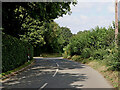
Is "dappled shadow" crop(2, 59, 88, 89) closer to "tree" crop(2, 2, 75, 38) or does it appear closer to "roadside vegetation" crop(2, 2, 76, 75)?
"roadside vegetation" crop(2, 2, 76, 75)

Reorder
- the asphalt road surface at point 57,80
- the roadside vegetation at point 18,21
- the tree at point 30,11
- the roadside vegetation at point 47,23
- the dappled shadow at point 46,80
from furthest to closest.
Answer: the tree at point 30,11
the roadside vegetation at point 18,21
the roadside vegetation at point 47,23
the dappled shadow at point 46,80
the asphalt road surface at point 57,80

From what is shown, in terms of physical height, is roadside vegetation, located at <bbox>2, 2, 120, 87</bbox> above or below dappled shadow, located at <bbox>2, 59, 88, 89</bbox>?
above

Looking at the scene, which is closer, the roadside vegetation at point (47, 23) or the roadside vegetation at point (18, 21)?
the roadside vegetation at point (47, 23)

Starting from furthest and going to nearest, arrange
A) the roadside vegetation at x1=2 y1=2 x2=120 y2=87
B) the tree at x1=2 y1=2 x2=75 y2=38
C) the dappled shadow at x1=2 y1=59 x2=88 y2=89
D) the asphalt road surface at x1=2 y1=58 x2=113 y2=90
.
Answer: the tree at x1=2 y1=2 x2=75 y2=38
the roadside vegetation at x1=2 y1=2 x2=120 y2=87
the dappled shadow at x1=2 y1=59 x2=88 y2=89
the asphalt road surface at x1=2 y1=58 x2=113 y2=90

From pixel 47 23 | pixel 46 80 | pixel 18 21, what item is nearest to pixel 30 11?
pixel 18 21

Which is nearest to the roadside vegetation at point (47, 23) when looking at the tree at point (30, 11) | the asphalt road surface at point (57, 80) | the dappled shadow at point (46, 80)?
the tree at point (30, 11)

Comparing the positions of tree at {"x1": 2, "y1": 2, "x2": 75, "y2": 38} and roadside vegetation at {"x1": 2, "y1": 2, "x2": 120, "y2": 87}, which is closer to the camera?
roadside vegetation at {"x1": 2, "y1": 2, "x2": 120, "y2": 87}

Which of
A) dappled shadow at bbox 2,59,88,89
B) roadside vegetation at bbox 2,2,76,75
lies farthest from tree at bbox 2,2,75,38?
dappled shadow at bbox 2,59,88,89

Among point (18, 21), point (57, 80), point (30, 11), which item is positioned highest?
point (30, 11)

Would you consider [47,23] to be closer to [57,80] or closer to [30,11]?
[30,11]

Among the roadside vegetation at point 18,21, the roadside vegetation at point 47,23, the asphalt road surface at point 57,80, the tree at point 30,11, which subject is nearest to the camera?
the asphalt road surface at point 57,80

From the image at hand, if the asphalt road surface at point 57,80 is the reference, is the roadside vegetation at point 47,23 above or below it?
above

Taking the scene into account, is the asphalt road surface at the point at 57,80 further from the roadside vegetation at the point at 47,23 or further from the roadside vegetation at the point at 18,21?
the roadside vegetation at the point at 18,21

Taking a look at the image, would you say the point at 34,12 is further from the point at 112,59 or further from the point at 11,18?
the point at 112,59
